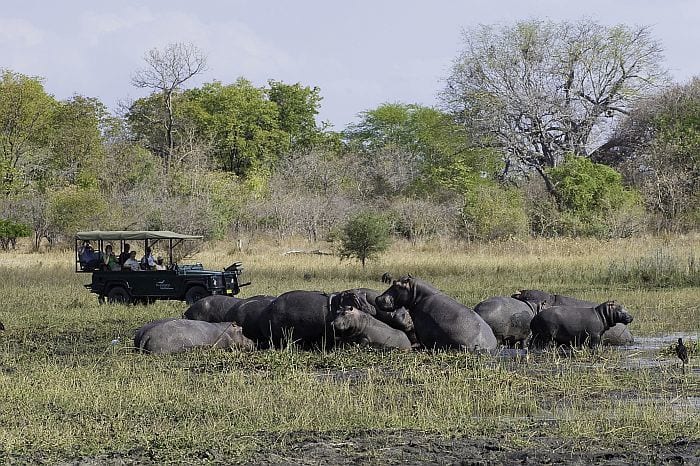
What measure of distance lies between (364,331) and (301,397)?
360 centimetres

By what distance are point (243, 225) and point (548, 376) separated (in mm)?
42793

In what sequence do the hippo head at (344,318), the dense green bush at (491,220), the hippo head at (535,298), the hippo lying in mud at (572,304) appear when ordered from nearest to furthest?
the hippo head at (344,318) → the hippo lying in mud at (572,304) → the hippo head at (535,298) → the dense green bush at (491,220)

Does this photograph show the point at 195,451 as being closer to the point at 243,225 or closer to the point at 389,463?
the point at 389,463

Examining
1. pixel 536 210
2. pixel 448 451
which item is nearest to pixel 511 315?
pixel 448 451

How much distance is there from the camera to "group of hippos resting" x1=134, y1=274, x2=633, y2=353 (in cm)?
1341

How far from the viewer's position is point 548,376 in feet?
37.2

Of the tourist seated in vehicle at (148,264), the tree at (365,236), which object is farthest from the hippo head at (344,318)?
the tree at (365,236)

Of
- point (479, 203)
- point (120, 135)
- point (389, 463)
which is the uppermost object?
point (120, 135)

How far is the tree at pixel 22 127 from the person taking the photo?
183ft

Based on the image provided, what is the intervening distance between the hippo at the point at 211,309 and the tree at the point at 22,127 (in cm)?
4162

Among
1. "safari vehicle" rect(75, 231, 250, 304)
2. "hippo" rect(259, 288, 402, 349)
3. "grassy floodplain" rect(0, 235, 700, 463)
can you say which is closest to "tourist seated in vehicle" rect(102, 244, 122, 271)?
"safari vehicle" rect(75, 231, 250, 304)

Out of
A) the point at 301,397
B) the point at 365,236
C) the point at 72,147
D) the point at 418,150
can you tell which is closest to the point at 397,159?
the point at 418,150

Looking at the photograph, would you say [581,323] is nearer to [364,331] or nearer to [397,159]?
[364,331]

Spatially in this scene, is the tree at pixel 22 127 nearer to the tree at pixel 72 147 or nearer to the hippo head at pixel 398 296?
the tree at pixel 72 147
